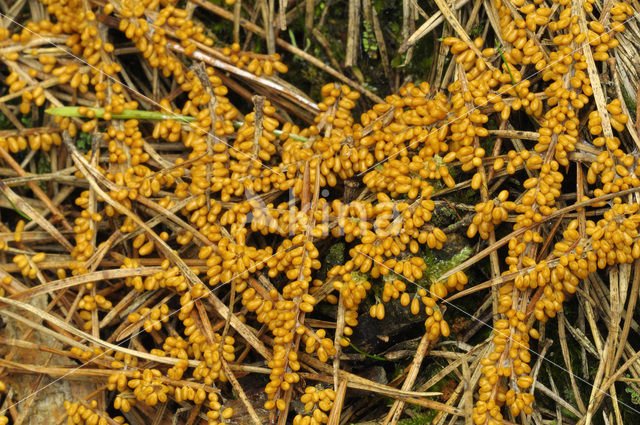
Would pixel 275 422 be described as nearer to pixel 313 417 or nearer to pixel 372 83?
Answer: pixel 313 417

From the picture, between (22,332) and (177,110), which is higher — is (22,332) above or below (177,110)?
below

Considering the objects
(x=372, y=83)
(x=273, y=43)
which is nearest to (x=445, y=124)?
(x=372, y=83)

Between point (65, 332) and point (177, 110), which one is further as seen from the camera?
point (177, 110)

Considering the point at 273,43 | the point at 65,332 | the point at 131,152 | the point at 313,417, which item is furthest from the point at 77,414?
the point at 273,43

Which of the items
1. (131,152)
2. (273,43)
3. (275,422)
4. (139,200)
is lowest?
(275,422)

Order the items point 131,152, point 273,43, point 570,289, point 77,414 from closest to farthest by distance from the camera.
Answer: point 570,289 → point 77,414 → point 131,152 → point 273,43

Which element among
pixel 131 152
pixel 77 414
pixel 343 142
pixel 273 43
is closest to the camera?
pixel 77 414

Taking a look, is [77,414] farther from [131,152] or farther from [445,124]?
[445,124]
